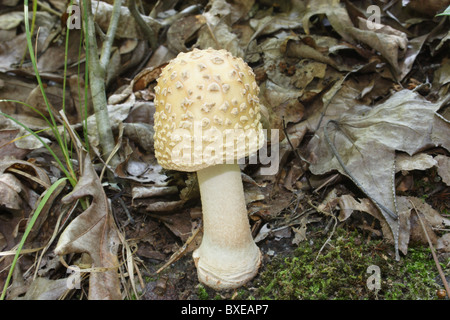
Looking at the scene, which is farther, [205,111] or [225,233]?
[225,233]

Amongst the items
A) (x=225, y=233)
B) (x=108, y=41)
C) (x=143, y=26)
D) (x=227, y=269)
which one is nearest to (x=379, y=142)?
(x=225, y=233)

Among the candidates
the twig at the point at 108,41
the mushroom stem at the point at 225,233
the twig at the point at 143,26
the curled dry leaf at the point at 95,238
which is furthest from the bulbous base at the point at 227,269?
the twig at the point at 143,26

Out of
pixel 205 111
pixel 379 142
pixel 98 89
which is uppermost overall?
pixel 205 111

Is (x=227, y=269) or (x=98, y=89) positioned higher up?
(x=98, y=89)

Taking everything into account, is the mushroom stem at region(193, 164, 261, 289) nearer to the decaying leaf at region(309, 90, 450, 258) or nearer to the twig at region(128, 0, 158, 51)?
the decaying leaf at region(309, 90, 450, 258)

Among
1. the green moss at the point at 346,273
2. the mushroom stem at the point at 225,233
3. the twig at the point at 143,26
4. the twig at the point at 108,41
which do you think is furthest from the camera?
the twig at the point at 143,26

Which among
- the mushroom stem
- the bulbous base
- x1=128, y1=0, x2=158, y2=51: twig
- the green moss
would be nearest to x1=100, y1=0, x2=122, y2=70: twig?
x1=128, y1=0, x2=158, y2=51: twig

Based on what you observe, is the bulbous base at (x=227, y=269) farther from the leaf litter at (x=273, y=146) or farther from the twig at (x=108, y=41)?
the twig at (x=108, y=41)

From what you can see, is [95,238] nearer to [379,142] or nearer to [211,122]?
[211,122]
